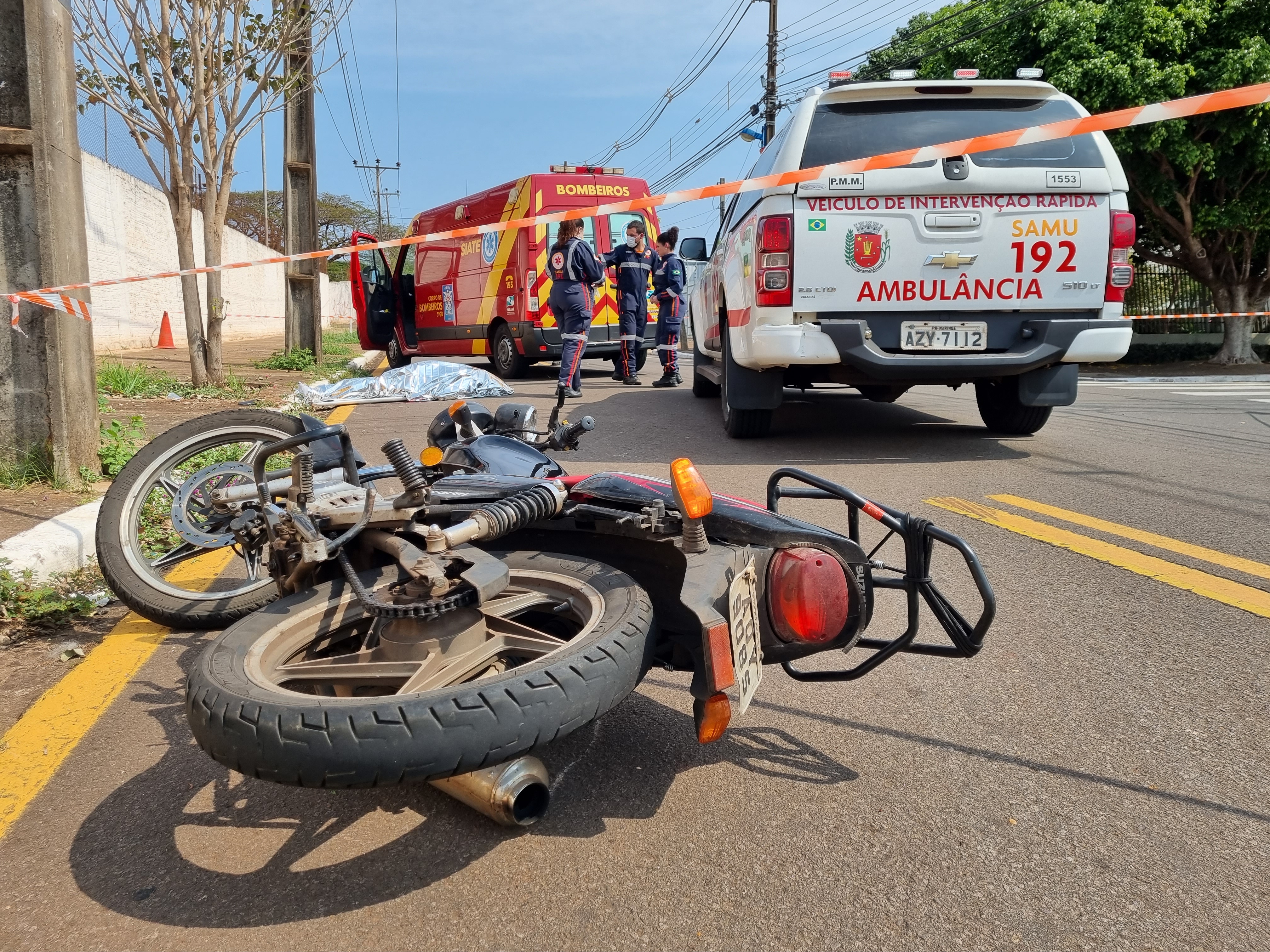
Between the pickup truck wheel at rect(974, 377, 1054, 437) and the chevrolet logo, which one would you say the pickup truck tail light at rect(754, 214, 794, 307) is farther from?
the pickup truck wheel at rect(974, 377, 1054, 437)

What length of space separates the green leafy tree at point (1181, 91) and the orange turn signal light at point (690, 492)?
17248 millimetres

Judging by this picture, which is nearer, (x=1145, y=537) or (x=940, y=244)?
→ (x=1145, y=537)

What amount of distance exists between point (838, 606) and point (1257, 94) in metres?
2.38

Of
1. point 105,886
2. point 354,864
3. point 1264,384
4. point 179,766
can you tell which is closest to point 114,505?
point 179,766

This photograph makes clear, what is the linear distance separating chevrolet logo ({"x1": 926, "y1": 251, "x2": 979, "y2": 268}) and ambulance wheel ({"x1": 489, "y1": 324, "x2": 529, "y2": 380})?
8.34 meters

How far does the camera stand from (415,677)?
1.94 meters

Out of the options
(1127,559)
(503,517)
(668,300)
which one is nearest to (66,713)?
(503,517)

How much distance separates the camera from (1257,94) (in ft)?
10.4

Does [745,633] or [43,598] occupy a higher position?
[745,633]

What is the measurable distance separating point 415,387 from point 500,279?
3520 mm

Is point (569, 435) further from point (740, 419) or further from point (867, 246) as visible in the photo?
point (740, 419)

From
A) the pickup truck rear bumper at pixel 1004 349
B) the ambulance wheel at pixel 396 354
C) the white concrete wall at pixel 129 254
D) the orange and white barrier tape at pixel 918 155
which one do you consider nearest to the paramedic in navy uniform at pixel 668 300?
the orange and white barrier tape at pixel 918 155

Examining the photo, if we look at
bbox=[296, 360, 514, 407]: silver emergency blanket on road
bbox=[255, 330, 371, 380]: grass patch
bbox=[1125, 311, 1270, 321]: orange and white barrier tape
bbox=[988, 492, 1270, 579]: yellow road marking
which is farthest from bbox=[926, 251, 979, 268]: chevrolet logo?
bbox=[1125, 311, 1270, 321]: orange and white barrier tape

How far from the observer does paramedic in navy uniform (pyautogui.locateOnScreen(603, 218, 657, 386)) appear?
11.8 meters
